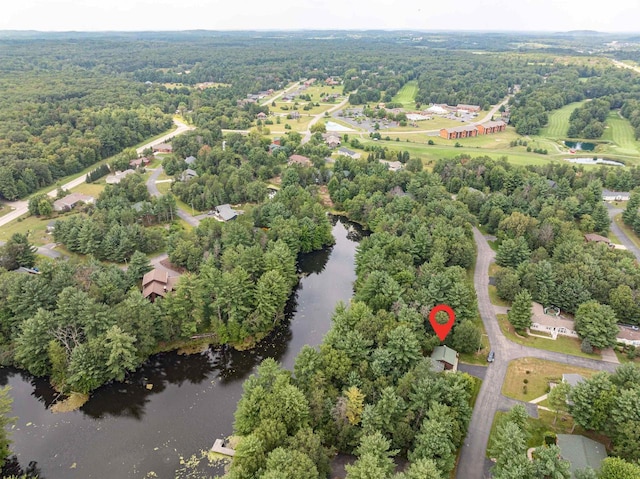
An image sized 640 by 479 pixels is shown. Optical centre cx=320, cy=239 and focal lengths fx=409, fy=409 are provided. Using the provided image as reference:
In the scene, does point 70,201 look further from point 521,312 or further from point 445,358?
point 521,312

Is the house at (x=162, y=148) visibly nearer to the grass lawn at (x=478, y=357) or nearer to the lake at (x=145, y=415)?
the lake at (x=145, y=415)

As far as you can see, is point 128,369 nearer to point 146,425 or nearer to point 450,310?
point 146,425

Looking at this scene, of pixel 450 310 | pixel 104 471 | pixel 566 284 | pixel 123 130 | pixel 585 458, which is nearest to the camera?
pixel 585 458

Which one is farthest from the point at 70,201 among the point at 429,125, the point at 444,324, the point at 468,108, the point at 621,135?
the point at 621,135

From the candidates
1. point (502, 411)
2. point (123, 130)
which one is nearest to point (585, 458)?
point (502, 411)

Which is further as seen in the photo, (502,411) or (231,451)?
(502,411)

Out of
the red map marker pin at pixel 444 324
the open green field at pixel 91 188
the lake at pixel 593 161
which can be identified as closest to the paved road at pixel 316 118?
the open green field at pixel 91 188

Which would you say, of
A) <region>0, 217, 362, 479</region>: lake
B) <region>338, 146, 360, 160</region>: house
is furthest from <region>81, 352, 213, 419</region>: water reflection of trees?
<region>338, 146, 360, 160</region>: house
